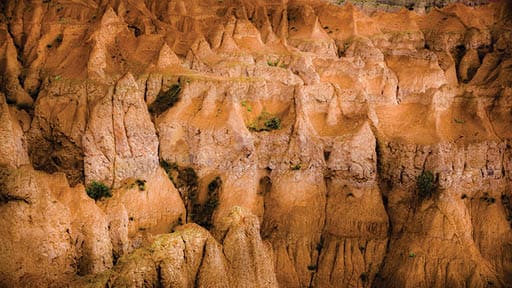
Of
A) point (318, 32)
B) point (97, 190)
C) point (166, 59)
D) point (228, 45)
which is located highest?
point (318, 32)

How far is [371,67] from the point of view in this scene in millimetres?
43438

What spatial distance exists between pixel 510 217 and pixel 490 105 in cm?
749

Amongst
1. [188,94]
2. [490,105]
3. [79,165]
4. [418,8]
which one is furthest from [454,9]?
[79,165]

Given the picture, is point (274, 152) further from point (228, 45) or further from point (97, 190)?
point (228, 45)

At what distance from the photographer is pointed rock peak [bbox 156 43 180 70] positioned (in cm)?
3497

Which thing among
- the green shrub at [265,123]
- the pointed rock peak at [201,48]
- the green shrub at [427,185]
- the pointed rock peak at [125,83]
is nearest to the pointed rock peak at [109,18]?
the pointed rock peak at [201,48]

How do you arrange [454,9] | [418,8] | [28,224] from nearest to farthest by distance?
[28,224]
[454,9]
[418,8]

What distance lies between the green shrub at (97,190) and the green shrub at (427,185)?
1812 cm

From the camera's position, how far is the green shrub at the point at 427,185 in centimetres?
3108

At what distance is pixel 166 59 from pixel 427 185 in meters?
18.7

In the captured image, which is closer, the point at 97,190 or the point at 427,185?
the point at 97,190

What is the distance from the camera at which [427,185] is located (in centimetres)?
3122

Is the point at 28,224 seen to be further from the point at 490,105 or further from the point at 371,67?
the point at 371,67

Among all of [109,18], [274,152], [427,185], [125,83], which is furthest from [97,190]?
[427,185]
